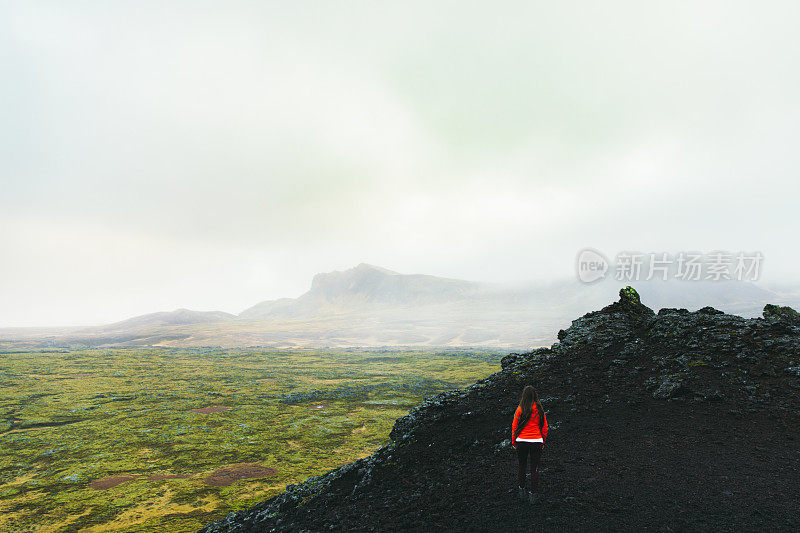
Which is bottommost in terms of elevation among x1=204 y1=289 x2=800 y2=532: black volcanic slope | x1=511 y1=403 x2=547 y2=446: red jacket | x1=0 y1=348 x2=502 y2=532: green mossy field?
x1=0 y1=348 x2=502 y2=532: green mossy field

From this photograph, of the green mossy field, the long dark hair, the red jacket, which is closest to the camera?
the red jacket

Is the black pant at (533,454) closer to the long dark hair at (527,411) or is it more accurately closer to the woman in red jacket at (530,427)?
the woman in red jacket at (530,427)

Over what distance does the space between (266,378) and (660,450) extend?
112 meters

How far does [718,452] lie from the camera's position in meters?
14.5

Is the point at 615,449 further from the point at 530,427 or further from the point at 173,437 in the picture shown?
the point at 173,437

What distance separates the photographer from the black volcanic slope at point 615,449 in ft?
38.9

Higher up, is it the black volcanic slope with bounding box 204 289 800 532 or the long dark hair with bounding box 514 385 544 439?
the long dark hair with bounding box 514 385 544 439

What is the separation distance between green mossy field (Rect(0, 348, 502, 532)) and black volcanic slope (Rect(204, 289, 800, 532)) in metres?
13.3

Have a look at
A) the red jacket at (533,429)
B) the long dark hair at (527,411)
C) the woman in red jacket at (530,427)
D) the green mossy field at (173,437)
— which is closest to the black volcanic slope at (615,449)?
the woman in red jacket at (530,427)

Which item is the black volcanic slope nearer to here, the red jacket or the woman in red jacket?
the woman in red jacket

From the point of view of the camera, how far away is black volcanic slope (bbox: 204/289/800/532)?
11852 millimetres

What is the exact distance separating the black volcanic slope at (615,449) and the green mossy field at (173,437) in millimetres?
13343

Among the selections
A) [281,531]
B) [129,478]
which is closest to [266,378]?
[129,478]

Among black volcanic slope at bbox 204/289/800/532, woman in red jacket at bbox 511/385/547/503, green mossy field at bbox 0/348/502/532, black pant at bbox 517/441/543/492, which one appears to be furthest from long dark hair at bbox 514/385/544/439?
green mossy field at bbox 0/348/502/532
